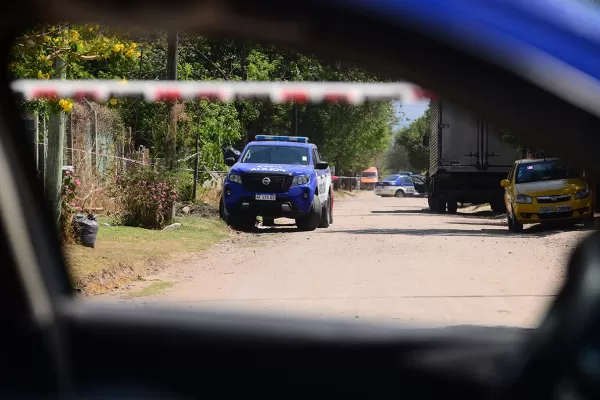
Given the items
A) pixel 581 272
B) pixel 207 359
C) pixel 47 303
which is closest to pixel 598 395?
pixel 581 272

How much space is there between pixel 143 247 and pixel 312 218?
5.92 m

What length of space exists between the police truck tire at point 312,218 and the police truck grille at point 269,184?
1289 mm

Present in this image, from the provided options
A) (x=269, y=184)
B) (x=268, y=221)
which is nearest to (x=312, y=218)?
(x=268, y=221)

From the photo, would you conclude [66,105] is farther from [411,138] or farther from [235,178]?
[235,178]

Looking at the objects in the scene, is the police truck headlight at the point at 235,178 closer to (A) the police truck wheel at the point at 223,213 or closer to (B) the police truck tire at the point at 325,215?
(A) the police truck wheel at the point at 223,213

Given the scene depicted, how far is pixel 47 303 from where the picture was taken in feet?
4.34

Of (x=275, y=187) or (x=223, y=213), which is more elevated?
(x=275, y=187)

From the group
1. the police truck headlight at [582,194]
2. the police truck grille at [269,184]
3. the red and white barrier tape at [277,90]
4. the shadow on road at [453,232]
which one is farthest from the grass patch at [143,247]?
the police truck headlight at [582,194]

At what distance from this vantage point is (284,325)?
1.33 meters

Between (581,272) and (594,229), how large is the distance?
57 millimetres

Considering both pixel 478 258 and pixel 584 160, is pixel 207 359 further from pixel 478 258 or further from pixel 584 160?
pixel 478 258

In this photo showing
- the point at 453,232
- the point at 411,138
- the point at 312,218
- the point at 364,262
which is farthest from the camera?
the point at 453,232

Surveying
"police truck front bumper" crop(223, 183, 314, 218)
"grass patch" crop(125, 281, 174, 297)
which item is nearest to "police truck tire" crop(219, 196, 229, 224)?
"police truck front bumper" crop(223, 183, 314, 218)

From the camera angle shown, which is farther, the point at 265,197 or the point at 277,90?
the point at 265,197
